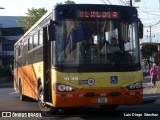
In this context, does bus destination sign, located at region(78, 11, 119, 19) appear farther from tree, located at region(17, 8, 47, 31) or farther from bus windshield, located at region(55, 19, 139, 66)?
tree, located at region(17, 8, 47, 31)

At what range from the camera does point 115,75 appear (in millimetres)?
11969

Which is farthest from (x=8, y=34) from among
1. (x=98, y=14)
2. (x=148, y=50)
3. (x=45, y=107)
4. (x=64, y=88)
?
(x=64, y=88)

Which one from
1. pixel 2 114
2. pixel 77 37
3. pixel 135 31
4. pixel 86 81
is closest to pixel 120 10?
pixel 135 31

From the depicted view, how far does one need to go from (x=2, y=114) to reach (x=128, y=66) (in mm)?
5052

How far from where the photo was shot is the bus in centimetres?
1173

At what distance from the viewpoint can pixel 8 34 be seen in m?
85.4

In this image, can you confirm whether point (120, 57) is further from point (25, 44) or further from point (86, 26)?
point (25, 44)

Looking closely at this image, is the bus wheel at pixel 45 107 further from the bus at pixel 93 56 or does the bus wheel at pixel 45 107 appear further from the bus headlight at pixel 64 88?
the bus headlight at pixel 64 88

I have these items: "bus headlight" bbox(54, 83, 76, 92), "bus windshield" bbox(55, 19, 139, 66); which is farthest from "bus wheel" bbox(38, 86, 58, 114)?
"bus windshield" bbox(55, 19, 139, 66)

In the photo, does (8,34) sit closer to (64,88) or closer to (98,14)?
(98,14)

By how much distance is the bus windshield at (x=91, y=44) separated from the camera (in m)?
11.8

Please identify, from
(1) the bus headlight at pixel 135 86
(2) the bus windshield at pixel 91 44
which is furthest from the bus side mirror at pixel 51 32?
(1) the bus headlight at pixel 135 86

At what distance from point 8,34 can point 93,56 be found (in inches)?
2962

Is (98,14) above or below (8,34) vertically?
below
